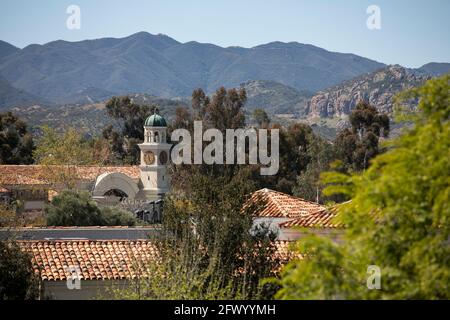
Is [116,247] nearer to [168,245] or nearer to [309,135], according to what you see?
[168,245]

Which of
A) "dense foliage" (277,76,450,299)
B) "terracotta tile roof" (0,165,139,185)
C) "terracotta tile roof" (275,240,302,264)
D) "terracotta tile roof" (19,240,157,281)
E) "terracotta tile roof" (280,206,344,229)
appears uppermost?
"dense foliage" (277,76,450,299)

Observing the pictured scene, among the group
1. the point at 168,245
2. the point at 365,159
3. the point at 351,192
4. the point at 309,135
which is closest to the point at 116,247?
the point at 168,245

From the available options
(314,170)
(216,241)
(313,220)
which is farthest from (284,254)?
(314,170)

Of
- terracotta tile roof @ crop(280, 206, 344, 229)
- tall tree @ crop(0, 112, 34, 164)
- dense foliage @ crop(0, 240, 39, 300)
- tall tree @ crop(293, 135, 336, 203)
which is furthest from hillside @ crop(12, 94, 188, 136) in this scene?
dense foliage @ crop(0, 240, 39, 300)

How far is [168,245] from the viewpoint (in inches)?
814

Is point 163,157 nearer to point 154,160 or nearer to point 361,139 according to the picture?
point 154,160

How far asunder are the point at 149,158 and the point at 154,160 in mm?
575

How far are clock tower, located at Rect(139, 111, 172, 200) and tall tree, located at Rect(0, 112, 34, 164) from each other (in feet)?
41.4

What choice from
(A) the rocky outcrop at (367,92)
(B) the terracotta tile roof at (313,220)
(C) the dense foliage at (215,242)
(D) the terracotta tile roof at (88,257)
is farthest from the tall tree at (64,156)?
(A) the rocky outcrop at (367,92)

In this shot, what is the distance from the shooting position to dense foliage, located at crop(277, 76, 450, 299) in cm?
933

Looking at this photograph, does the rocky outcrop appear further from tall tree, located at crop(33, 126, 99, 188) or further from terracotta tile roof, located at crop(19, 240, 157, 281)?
terracotta tile roof, located at crop(19, 240, 157, 281)

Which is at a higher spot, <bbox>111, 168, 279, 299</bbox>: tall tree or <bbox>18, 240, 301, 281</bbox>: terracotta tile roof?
<bbox>111, 168, 279, 299</bbox>: tall tree

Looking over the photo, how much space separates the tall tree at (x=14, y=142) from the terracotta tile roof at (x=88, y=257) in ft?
169
